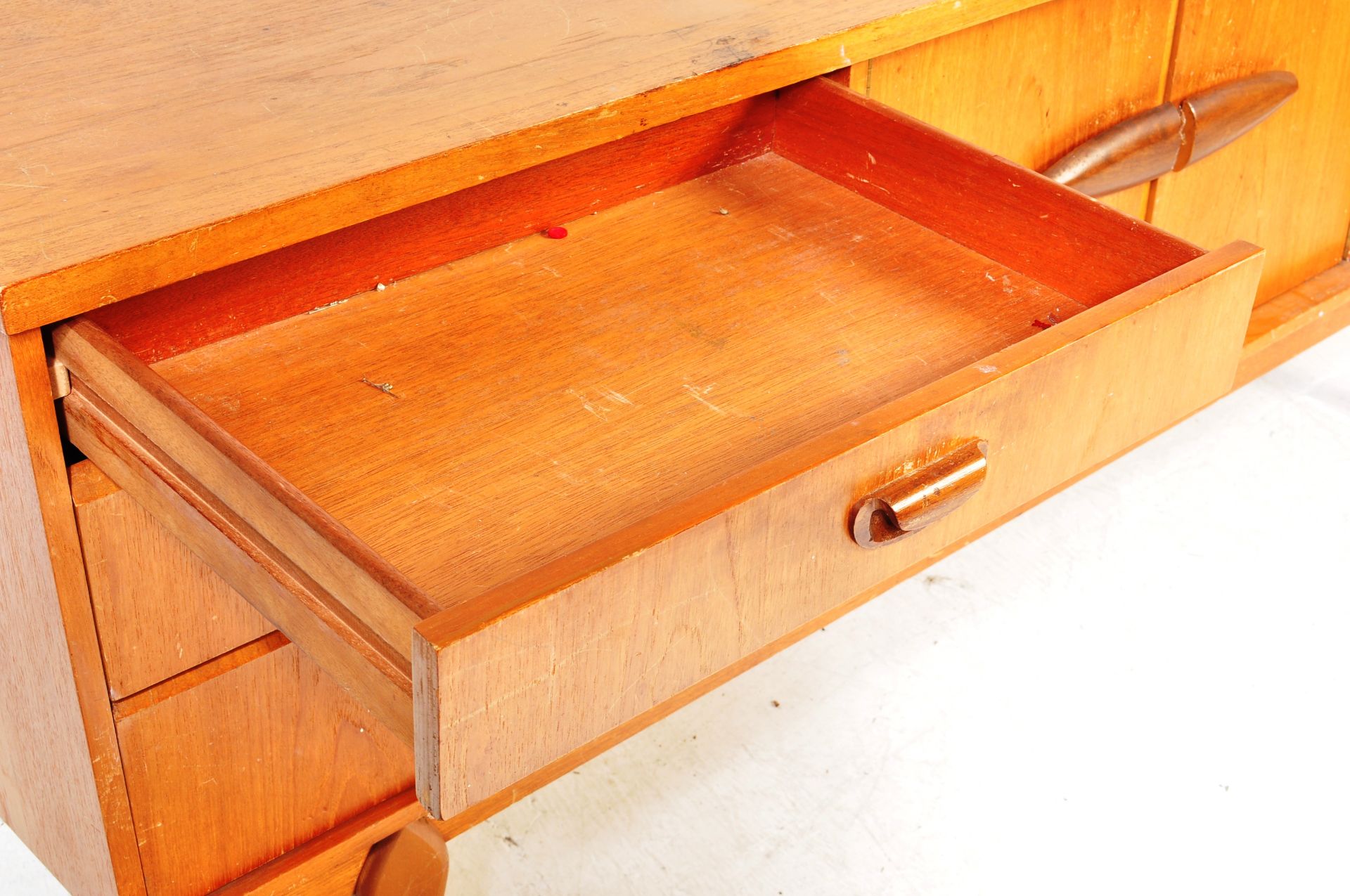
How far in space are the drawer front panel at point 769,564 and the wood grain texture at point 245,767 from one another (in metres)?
0.35

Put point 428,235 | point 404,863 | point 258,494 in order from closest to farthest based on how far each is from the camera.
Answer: point 258,494, point 428,235, point 404,863

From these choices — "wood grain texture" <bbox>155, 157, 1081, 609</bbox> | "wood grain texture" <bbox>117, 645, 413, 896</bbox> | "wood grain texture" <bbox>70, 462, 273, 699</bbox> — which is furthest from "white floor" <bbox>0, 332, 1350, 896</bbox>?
"wood grain texture" <bbox>155, 157, 1081, 609</bbox>

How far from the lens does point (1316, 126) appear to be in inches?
57.8

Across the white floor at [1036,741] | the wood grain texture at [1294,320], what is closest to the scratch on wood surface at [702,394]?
the white floor at [1036,741]

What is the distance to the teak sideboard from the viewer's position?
0.62 metres

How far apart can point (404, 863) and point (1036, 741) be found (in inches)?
23.0

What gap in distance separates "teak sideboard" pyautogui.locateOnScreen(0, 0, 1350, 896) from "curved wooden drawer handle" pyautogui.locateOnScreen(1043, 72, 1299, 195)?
12 centimetres

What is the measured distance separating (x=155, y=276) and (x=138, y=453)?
0.28 ft

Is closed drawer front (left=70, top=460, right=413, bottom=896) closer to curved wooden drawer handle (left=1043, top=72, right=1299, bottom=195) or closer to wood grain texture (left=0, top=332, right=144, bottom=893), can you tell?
wood grain texture (left=0, top=332, right=144, bottom=893)

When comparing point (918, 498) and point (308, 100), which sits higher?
point (308, 100)

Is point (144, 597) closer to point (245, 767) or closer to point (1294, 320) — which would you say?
point (245, 767)

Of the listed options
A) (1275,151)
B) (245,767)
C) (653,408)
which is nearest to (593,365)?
(653,408)

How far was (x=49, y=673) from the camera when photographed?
83 centimetres

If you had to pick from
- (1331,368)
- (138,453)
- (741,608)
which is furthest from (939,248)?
(1331,368)
